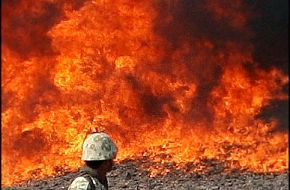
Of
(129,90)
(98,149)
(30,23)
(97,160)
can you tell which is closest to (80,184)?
(97,160)

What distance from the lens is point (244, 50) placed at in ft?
45.6

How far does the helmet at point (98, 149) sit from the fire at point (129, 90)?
278 inches

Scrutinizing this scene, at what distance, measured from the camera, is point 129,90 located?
43.2 ft

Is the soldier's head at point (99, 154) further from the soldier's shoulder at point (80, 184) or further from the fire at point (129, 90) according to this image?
the fire at point (129, 90)

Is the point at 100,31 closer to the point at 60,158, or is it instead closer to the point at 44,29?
the point at 44,29

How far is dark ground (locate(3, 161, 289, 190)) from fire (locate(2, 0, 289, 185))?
1.16ft

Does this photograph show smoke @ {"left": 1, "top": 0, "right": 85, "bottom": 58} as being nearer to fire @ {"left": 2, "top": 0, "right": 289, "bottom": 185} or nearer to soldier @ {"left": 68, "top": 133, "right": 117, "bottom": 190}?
fire @ {"left": 2, "top": 0, "right": 289, "bottom": 185}

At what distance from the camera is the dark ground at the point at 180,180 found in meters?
11.1

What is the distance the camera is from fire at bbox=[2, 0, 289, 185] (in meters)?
12.5

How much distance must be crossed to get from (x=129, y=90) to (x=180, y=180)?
9.93 feet

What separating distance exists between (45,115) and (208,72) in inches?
188

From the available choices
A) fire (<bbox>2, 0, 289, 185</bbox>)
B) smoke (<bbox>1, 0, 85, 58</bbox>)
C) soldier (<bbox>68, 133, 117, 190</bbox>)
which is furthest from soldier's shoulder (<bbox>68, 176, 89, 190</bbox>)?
smoke (<bbox>1, 0, 85, 58</bbox>)

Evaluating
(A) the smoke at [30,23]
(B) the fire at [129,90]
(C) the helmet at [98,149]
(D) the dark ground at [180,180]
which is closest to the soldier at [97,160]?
(C) the helmet at [98,149]

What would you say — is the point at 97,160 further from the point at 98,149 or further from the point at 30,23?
the point at 30,23
